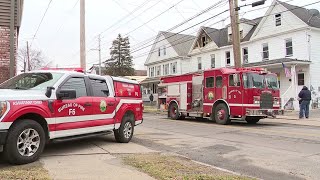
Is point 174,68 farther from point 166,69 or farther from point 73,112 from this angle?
point 73,112

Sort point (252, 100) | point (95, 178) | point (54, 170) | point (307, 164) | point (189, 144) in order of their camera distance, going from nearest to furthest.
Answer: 1. point (95, 178)
2. point (54, 170)
3. point (307, 164)
4. point (189, 144)
5. point (252, 100)

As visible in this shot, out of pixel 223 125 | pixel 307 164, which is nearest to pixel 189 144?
pixel 307 164

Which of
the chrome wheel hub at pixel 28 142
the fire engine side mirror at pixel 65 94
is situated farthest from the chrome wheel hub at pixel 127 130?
the chrome wheel hub at pixel 28 142

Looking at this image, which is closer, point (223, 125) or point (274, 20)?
point (223, 125)

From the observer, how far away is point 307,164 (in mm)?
7703

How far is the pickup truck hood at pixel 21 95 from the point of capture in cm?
648

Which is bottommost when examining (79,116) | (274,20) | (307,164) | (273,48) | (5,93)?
(307,164)

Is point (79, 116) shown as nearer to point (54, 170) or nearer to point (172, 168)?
point (54, 170)

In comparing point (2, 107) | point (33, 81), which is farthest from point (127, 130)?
point (2, 107)

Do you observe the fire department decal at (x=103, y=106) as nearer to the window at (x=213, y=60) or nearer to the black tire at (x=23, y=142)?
the black tire at (x=23, y=142)

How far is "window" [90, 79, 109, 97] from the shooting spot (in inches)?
345

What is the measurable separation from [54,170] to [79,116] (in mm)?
1931

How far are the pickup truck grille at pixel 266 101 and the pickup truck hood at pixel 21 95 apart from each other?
11631 mm

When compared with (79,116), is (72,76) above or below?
above
